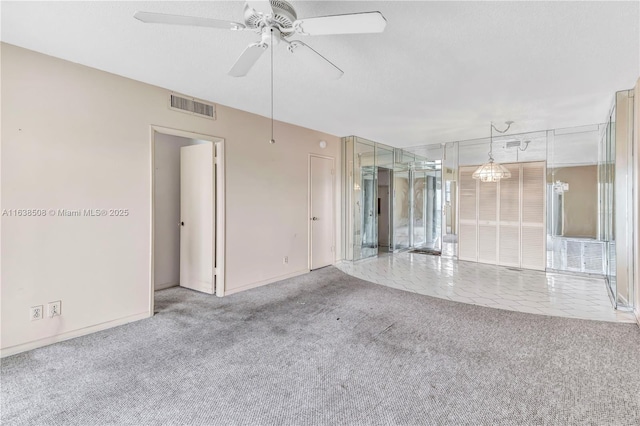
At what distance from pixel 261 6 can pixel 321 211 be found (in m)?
4.44

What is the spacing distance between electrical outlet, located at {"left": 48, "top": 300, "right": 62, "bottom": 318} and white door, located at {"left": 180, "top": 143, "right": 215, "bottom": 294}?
167 cm

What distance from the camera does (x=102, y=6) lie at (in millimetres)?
2074

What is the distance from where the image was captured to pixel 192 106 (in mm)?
3818

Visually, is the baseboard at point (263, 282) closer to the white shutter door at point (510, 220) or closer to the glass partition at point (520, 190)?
the glass partition at point (520, 190)

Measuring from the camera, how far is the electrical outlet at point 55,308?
278 cm

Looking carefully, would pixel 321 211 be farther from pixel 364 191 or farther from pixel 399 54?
pixel 399 54

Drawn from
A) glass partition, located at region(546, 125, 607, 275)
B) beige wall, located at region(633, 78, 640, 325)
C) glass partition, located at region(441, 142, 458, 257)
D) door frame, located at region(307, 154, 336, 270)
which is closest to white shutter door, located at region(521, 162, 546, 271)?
glass partition, located at region(546, 125, 607, 275)

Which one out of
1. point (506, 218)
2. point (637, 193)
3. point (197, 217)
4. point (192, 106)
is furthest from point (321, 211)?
point (637, 193)

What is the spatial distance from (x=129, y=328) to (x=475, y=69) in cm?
451

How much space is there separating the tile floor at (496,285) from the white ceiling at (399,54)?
8.70 ft

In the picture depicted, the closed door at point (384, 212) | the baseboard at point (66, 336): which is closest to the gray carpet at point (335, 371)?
the baseboard at point (66, 336)

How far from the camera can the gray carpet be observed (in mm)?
1850

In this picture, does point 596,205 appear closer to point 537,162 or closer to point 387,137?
point 537,162

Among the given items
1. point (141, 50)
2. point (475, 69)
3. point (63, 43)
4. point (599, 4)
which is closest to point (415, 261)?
point (475, 69)
